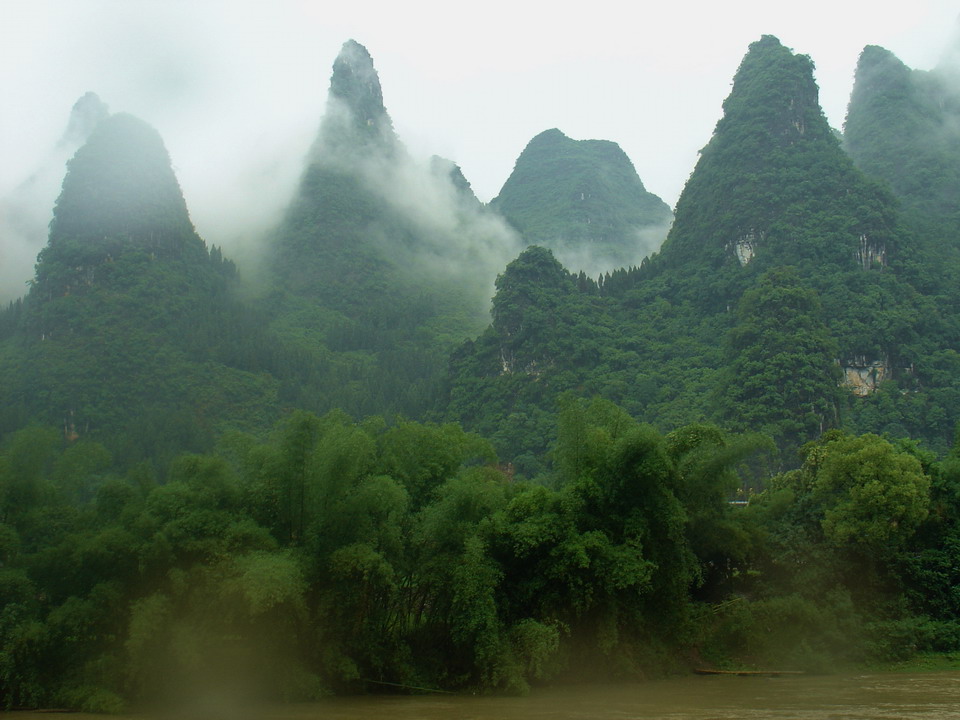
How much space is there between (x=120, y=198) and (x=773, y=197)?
190ft

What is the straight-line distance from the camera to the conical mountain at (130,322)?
66812mm

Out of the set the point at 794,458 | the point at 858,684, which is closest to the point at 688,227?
the point at 794,458

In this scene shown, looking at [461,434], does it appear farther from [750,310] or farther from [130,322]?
[130,322]

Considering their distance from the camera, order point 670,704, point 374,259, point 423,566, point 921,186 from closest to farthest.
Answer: point 670,704
point 423,566
point 921,186
point 374,259

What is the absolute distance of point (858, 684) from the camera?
20609mm

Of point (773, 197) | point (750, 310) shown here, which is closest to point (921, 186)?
point (773, 197)

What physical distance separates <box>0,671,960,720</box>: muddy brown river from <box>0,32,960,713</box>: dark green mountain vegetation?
0.65 meters

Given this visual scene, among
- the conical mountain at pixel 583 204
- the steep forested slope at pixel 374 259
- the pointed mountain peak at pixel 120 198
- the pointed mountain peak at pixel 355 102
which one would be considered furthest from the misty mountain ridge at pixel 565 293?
the conical mountain at pixel 583 204

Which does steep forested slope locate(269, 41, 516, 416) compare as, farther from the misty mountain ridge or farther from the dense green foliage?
the dense green foliage

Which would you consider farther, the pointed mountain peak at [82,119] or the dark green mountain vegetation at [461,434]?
the pointed mountain peak at [82,119]

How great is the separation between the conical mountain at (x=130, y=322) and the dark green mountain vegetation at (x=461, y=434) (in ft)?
1.06

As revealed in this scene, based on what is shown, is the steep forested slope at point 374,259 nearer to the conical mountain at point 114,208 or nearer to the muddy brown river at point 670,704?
the conical mountain at point 114,208

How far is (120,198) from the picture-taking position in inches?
3280

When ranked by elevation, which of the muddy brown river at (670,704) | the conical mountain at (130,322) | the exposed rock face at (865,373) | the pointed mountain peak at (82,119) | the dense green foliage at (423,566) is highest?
the pointed mountain peak at (82,119)
